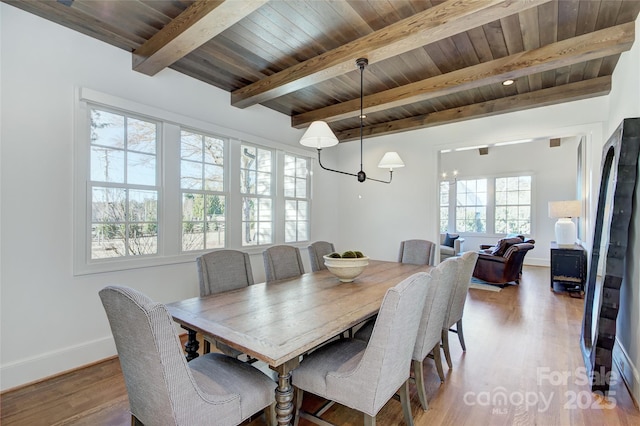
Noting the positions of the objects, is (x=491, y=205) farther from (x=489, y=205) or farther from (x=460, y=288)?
(x=460, y=288)

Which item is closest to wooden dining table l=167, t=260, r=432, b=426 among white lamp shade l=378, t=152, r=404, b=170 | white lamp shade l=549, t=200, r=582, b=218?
white lamp shade l=378, t=152, r=404, b=170

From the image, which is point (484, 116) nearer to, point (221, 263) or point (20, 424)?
point (221, 263)

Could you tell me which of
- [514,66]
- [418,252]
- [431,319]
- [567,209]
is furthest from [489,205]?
[431,319]

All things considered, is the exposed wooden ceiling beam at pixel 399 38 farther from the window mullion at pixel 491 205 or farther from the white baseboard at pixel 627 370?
the window mullion at pixel 491 205

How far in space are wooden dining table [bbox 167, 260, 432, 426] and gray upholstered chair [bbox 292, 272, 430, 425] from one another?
0.21 meters

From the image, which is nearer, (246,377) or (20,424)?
(246,377)

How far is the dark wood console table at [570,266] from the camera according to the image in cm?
485

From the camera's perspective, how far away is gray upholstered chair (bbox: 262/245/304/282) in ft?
9.28

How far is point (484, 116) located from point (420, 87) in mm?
1473

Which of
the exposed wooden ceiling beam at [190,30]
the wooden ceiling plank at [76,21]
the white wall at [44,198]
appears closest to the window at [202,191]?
the white wall at [44,198]

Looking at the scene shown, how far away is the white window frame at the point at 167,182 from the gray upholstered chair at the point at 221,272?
41.6 inches

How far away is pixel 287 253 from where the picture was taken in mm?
3059

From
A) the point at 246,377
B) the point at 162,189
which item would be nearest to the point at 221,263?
the point at 246,377

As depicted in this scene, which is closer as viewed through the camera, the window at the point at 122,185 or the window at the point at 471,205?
the window at the point at 122,185
